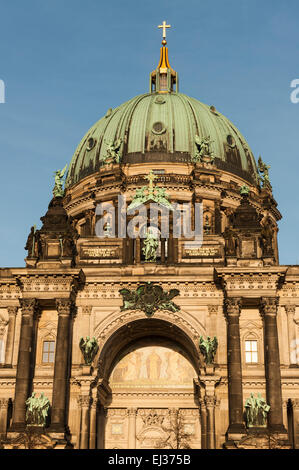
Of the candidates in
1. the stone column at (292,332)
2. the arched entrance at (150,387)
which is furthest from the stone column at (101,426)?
the stone column at (292,332)

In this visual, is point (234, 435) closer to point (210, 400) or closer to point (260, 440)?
point (260, 440)

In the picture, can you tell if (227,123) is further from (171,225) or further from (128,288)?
(128,288)

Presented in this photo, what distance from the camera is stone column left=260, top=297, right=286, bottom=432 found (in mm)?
40594

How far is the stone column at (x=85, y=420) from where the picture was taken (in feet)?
137

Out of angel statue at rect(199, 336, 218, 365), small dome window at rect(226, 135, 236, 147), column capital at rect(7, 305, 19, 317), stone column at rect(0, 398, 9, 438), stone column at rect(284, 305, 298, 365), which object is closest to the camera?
angel statue at rect(199, 336, 218, 365)

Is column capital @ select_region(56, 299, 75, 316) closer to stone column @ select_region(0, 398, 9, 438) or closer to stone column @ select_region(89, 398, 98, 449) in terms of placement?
stone column @ select_region(89, 398, 98, 449)

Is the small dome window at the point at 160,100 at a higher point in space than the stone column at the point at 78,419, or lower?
higher

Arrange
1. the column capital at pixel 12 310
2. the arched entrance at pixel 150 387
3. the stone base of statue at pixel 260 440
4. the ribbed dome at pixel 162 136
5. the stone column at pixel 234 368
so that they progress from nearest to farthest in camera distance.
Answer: the stone base of statue at pixel 260 440 → the stone column at pixel 234 368 → the arched entrance at pixel 150 387 → the column capital at pixel 12 310 → the ribbed dome at pixel 162 136

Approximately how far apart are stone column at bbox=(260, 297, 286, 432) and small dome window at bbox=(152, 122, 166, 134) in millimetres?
21149

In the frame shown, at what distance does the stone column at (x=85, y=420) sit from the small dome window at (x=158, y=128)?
24.9 metres

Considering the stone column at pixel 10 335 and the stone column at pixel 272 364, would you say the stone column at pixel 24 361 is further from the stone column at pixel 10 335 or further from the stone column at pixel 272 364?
the stone column at pixel 272 364

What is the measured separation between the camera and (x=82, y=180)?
60094 mm

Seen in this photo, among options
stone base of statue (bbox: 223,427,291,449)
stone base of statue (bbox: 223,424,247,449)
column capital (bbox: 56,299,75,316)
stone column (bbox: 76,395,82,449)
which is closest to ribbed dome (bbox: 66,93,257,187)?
column capital (bbox: 56,299,75,316)
